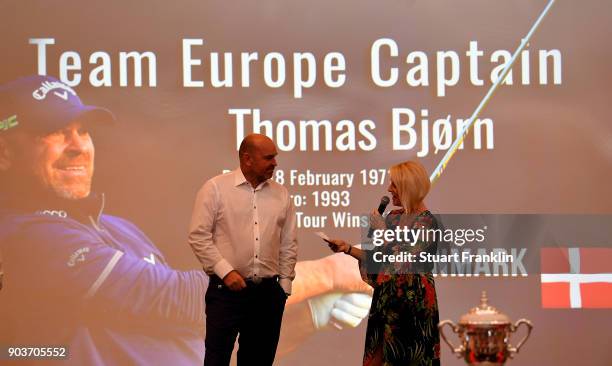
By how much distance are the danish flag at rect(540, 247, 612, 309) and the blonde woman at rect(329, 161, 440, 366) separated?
69.9 inches

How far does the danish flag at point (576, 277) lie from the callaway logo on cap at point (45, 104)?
2742 millimetres

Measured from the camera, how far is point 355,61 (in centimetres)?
618

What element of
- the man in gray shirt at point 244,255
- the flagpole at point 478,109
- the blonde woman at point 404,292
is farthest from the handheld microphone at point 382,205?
the flagpole at point 478,109

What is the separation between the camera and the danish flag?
244 inches

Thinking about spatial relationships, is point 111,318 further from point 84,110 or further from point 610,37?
point 610,37

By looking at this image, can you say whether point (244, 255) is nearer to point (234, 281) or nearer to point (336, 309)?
point (234, 281)

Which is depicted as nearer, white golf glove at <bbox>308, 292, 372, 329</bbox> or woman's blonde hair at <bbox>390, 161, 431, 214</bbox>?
woman's blonde hair at <bbox>390, 161, 431, 214</bbox>

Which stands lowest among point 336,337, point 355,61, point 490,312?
point 336,337

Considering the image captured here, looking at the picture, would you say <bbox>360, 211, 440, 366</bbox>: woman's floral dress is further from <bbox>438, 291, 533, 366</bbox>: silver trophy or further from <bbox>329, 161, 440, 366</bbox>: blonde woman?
<bbox>438, 291, 533, 366</bbox>: silver trophy

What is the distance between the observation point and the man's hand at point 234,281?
4535 millimetres

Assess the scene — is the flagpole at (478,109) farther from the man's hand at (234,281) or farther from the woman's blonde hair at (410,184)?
the man's hand at (234,281)

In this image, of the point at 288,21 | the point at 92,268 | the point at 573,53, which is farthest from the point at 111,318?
the point at 573,53

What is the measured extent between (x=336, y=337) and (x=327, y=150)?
1.11m

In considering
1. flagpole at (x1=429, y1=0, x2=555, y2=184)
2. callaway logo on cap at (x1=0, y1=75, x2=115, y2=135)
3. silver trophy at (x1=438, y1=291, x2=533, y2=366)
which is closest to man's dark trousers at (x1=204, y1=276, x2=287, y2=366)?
silver trophy at (x1=438, y1=291, x2=533, y2=366)
